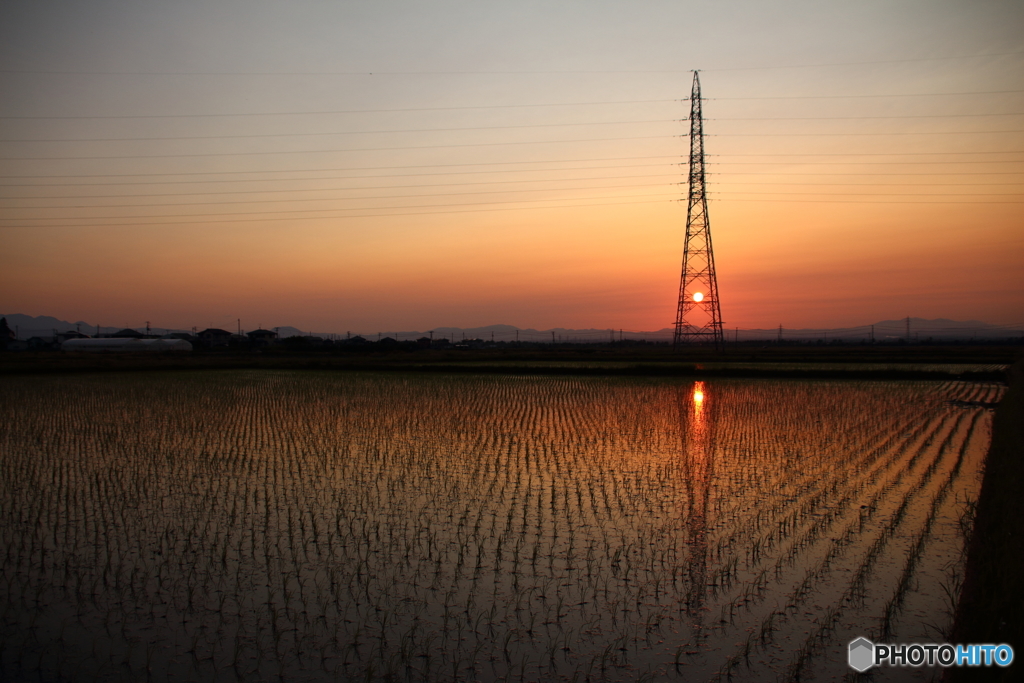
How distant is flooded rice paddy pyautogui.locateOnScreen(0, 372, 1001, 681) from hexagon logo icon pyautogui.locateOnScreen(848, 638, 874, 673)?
6cm

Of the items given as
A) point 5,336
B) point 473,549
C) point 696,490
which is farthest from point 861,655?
point 5,336

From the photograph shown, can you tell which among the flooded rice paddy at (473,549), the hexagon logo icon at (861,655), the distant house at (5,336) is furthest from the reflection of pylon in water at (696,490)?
the distant house at (5,336)

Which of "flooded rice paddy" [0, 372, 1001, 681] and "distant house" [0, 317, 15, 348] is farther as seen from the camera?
"distant house" [0, 317, 15, 348]

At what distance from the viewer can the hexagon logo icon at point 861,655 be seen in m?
3.33

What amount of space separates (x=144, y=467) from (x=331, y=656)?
5.82 meters

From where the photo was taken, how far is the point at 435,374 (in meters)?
24.8

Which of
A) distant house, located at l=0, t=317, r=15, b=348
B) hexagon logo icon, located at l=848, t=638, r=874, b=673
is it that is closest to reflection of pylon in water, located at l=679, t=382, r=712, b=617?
hexagon logo icon, located at l=848, t=638, r=874, b=673

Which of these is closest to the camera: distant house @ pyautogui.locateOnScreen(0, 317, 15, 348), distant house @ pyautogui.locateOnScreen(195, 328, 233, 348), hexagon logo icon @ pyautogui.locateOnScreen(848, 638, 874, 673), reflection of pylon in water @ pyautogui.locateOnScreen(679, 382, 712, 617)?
hexagon logo icon @ pyautogui.locateOnScreen(848, 638, 874, 673)

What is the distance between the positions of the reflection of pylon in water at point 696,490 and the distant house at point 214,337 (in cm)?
6612

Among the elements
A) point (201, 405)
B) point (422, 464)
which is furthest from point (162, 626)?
point (201, 405)

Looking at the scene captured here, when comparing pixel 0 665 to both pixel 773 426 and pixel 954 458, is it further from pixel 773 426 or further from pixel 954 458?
pixel 773 426

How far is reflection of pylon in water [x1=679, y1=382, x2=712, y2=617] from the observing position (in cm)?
430

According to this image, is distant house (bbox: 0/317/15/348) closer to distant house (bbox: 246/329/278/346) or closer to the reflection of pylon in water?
distant house (bbox: 246/329/278/346)

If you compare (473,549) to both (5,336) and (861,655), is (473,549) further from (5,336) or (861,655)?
(5,336)
